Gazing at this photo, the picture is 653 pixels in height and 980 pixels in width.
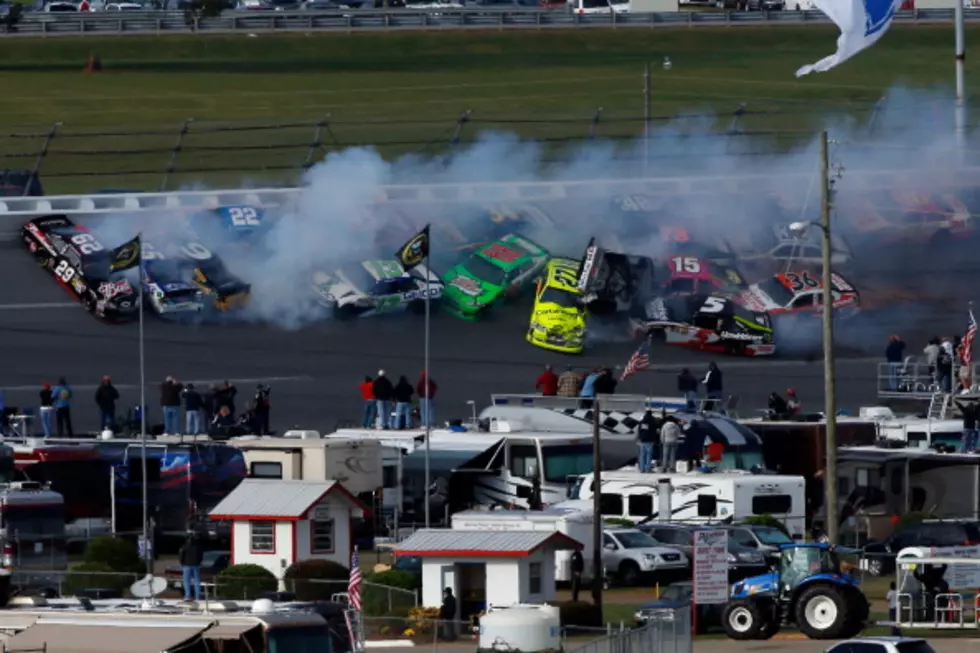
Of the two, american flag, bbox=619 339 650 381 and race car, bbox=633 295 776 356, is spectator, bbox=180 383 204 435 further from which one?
race car, bbox=633 295 776 356

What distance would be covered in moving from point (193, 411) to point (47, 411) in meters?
2.80

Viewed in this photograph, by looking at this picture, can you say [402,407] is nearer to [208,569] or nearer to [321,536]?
[321,536]

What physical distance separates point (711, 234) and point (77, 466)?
17291 mm

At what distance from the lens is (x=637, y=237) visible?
4831 cm

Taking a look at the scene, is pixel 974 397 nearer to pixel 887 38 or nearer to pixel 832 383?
pixel 832 383

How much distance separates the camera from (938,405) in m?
42.4

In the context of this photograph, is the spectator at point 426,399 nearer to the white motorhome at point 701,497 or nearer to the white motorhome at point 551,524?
the white motorhome at point 701,497

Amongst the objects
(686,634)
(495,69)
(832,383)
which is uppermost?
(495,69)

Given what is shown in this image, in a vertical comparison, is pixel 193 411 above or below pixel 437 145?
below

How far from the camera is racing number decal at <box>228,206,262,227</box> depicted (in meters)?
47.1

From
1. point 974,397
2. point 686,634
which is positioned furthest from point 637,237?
point 686,634

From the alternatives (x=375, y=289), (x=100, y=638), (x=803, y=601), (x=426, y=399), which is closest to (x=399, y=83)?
(x=375, y=289)

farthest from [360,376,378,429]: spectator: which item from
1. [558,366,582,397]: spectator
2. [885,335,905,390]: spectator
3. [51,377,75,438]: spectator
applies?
[885,335,905,390]: spectator

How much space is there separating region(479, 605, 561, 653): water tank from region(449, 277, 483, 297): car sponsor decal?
877 inches
